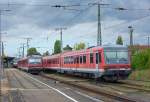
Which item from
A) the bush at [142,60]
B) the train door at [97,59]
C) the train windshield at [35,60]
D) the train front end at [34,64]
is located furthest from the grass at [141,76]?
the train windshield at [35,60]

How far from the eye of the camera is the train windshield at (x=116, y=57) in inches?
1506

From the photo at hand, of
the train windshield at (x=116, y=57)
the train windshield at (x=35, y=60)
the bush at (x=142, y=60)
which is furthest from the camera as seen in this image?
the train windshield at (x=35, y=60)

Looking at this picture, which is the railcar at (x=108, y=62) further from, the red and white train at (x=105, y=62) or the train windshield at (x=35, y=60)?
the train windshield at (x=35, y=60)

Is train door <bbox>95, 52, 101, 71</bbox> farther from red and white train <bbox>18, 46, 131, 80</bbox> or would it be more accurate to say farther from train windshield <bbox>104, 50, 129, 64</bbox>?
train windshield <bbox>104, 50, 129, 64</bbox>

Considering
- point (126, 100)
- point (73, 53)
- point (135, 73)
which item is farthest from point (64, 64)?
point (126, 100)

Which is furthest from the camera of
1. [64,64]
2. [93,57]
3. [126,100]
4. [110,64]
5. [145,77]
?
[64,64]

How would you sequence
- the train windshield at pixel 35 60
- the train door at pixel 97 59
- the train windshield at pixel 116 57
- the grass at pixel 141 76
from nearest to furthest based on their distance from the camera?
the train windshield at pixel 116 57 → the train door at pixel 97 59 → the grass at pixel 141 76 → the train windshield at pixel 35 60

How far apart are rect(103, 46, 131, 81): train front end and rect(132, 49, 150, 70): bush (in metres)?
14.7

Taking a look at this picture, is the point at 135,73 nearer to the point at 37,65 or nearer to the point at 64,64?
the point at 64,64

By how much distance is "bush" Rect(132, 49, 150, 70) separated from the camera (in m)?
53.6

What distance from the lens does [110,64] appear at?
3791 centimetres

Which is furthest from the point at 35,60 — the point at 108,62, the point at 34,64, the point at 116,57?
the point at 108,62

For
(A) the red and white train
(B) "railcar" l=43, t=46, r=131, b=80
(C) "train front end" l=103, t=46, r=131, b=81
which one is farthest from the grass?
(C) "train front end" l=103, t=46, r=131, b=81

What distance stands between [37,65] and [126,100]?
53623 millimetres
